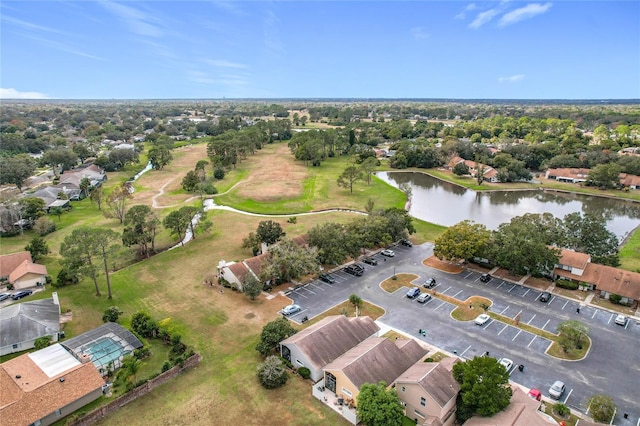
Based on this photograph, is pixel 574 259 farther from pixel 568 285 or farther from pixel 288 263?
pixel 288 263

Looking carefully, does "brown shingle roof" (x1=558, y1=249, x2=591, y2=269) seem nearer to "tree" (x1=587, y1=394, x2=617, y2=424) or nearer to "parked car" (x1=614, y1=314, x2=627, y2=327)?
"parked car" (x1=614, y1=314, x2=627, y2=327)

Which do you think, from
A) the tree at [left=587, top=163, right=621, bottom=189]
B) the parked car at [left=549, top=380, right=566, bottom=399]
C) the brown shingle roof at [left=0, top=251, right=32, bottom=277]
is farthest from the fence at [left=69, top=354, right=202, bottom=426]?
the tree at [left=587, top=163, right=621, bottom=189]

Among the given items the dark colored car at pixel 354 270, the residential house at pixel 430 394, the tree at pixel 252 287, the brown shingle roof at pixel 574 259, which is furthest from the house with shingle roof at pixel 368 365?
the brown shingle roof at pixel 574 259

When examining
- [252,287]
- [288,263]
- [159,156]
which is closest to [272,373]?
[252,287]

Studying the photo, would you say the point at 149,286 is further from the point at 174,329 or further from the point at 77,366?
the point at 77,366

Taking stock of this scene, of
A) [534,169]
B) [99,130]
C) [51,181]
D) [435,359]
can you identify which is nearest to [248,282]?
[435,359]

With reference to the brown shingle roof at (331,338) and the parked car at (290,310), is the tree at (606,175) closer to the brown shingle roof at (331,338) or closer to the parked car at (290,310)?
the brown shingle roof at (331,338)
